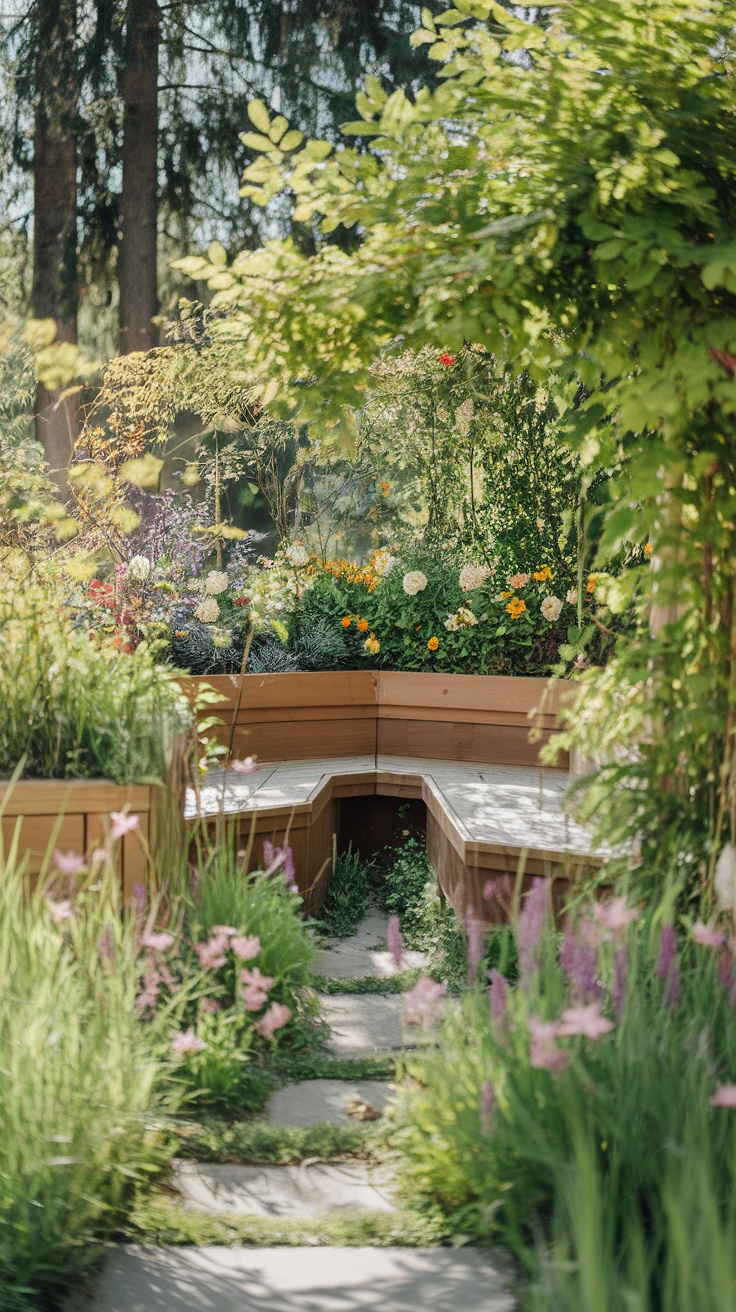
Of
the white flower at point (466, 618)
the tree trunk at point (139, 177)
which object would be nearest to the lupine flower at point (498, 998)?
the white flower at point (466, 618)

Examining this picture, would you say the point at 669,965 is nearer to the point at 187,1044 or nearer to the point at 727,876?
the point at 727,876

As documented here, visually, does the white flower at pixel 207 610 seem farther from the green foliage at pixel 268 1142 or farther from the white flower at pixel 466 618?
the green foliage at pixel 268 1142

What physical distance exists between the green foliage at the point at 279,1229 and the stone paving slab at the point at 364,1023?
2.99 feet

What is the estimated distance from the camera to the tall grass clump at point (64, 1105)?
1612mm

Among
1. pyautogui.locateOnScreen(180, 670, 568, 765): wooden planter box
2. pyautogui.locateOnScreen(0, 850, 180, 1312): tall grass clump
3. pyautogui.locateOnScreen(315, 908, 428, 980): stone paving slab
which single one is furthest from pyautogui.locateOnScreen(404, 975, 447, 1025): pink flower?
pyautogui.locateOnScreen(180, 670, 568, 765): wooden planter box

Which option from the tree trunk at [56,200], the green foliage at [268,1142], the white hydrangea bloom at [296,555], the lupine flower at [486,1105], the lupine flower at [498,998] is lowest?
the green foliage at [268,1142]

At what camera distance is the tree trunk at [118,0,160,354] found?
8812 millimetres

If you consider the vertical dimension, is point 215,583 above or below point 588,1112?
above

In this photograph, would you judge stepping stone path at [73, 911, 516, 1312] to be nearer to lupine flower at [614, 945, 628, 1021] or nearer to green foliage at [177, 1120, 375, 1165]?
green foliage at [177, 1120, 375, 1165]

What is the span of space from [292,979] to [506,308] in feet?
5.60

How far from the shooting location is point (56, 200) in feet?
29.6

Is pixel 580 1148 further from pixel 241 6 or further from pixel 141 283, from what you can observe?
pixel 241 6

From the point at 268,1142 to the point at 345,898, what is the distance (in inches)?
87.4

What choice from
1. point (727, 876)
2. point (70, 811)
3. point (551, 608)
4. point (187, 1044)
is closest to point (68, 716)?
point (70, 811)
